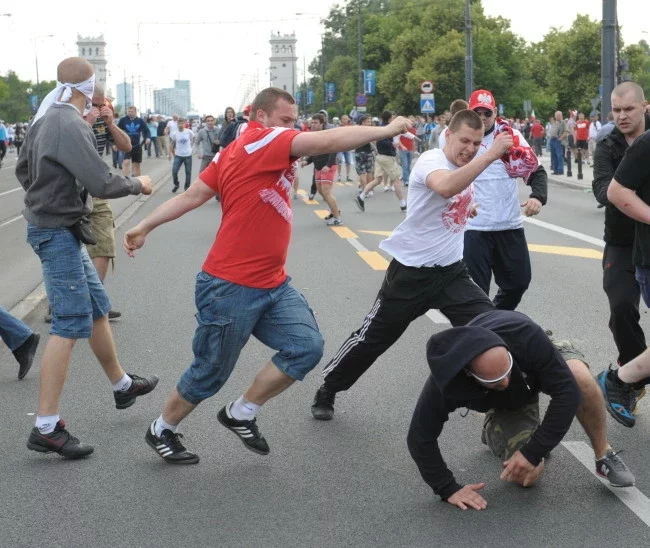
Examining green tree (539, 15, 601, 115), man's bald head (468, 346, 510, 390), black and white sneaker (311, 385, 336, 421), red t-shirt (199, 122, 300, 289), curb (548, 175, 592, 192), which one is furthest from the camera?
green tree (539, 15, 601, 115)

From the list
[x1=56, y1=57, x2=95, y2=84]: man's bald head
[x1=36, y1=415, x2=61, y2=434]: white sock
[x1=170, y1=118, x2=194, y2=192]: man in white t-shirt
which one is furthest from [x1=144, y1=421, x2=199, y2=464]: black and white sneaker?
[x1=170, y1=118, x2=194, y2=192]: man in white t-shirt

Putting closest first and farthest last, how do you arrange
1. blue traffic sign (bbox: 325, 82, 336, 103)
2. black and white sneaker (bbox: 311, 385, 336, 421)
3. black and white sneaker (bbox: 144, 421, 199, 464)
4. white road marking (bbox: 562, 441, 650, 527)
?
white road marking (bbox: 562, 441, 650, 527)
black and white sneaker (bbox: 144, 421, 199, 464)
black and white sneaker (bbox: 311, 385, 336, 421)
blue traffic sign (bbox: 325, 82, 336, 103)

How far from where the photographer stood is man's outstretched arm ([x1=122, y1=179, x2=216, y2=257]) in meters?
5.08

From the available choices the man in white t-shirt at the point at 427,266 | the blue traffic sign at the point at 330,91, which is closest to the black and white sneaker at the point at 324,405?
the man in white t-shirt at the point at 427,266

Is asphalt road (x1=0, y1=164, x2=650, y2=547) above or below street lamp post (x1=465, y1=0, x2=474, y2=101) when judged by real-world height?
below

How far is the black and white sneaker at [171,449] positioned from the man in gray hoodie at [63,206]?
1.15 ft

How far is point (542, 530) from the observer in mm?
4211

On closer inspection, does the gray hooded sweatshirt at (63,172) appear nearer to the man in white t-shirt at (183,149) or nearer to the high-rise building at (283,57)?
the man in white t-shirt at (183,149)

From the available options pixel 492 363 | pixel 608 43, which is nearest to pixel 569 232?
pixel 608 43

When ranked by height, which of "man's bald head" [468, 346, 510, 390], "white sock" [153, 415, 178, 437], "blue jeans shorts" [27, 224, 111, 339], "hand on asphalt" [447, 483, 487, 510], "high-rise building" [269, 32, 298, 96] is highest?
"high-rise building" [269, 32, 298, 96]

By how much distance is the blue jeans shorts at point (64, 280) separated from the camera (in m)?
5.37

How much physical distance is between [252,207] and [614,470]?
1886 millimetres

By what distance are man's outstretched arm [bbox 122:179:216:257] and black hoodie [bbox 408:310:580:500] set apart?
1352 millimetres

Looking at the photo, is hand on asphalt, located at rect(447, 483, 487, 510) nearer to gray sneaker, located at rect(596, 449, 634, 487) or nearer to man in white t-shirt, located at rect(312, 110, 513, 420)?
gray sneaker, located at rect(596, 449, 634, 487)
